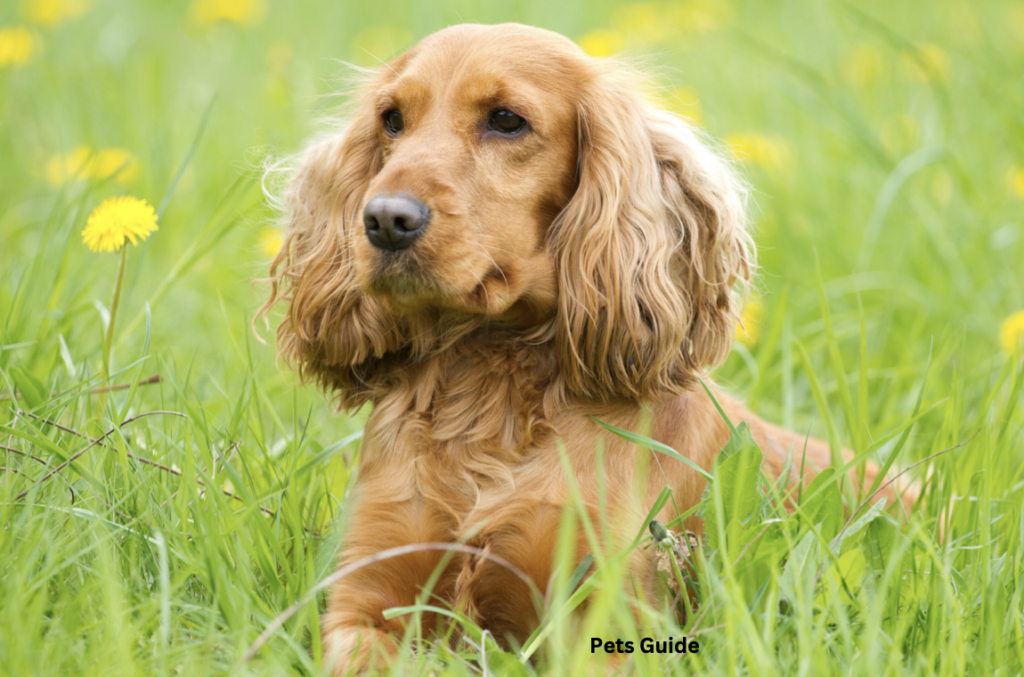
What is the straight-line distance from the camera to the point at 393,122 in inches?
93.6

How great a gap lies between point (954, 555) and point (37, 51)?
538 cm

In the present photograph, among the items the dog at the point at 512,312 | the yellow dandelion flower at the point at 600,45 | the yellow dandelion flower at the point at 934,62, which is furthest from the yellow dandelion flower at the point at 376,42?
the dog at the point at 512,312

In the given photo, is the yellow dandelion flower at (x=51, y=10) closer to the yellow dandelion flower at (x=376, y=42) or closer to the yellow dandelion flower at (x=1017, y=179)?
the yellow dandelion flower at (x=376, y=42)

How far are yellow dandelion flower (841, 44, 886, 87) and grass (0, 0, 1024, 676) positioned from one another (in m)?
0.02

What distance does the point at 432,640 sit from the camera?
2125 millimetres

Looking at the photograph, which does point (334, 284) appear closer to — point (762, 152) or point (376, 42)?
point (762, 152)

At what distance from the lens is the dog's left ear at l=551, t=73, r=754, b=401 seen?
222 cm

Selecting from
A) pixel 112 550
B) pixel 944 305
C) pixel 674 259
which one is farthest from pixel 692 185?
pixel 944 305

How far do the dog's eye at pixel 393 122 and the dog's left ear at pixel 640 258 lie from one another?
1.43 feet

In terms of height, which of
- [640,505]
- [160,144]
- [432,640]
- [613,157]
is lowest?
[432,640]

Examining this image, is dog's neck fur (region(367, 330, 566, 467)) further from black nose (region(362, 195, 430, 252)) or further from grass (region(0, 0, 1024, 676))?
black nose (region(362, 195, 430, 252))

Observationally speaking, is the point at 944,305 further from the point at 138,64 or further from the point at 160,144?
the point at 138,64

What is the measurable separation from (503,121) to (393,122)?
0.32m

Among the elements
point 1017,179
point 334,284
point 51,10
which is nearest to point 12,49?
point 51,10
